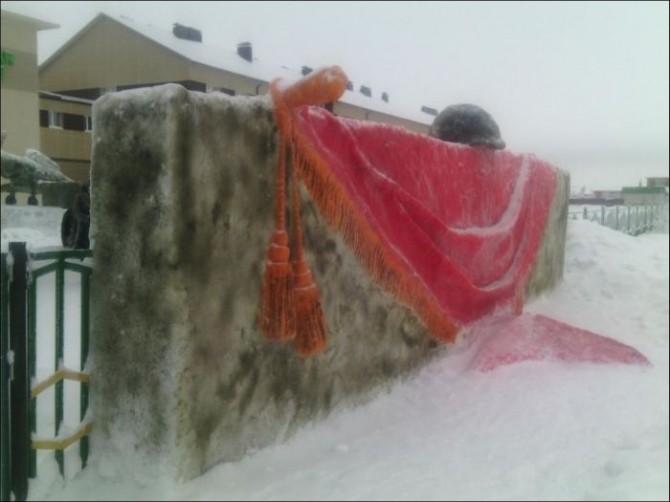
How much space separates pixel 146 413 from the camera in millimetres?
2238

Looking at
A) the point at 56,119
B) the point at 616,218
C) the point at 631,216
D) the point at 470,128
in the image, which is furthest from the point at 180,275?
the point at 631,216

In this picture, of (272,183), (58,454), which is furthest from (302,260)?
(58,454)

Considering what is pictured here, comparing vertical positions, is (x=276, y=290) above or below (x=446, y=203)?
below

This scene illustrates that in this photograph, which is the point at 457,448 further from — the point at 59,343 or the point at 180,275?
the point at 59,343

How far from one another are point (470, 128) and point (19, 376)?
3.77 meters

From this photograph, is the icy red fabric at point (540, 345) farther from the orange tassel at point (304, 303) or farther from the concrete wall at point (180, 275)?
the concrete wall at point (180, 275)

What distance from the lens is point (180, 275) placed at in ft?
7.18

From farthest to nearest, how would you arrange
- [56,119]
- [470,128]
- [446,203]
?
[470,128], [446,203], [56,119]

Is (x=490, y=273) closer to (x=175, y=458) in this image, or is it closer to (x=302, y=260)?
(x=302, y=260)

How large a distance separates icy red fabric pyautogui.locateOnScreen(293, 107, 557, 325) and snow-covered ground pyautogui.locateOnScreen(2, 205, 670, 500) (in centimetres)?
60

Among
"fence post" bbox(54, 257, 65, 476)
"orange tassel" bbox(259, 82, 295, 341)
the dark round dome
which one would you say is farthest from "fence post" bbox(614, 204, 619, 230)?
"fence post" bbox(54, 257, 65, 476)

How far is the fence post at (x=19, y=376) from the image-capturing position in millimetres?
2096

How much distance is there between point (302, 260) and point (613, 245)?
6.33 meters

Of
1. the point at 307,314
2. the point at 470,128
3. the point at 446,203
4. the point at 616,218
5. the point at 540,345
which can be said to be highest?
the point at 470,128
